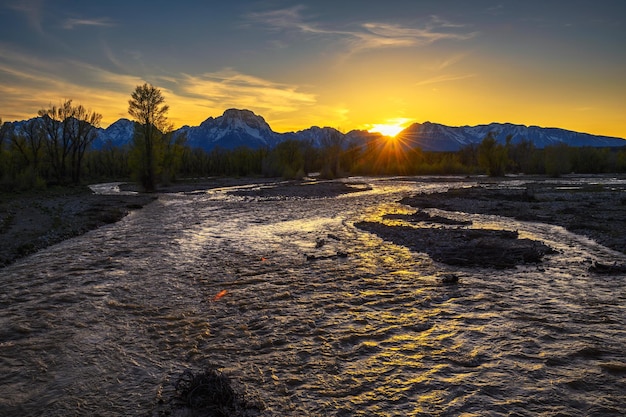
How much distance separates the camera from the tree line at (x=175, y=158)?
195 ft

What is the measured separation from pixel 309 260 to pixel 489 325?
8121 mm

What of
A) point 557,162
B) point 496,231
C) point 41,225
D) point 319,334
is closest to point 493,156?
point 557,162

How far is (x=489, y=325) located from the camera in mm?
9008

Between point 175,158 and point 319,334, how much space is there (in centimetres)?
8682

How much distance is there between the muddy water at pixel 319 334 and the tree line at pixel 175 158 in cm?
4850

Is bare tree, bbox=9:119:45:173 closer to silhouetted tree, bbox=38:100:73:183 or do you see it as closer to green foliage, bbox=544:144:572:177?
silhouetted tree, bbox=38:100:73:183

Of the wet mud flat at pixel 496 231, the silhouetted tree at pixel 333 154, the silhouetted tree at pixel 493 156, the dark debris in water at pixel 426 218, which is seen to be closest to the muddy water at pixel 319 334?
the wet mud flat at pixel 496 231

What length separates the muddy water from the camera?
20.4 feet

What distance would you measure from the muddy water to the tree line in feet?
159

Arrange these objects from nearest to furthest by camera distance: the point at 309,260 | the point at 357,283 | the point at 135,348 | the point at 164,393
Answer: the point at 164,393, the point at 135,348, the point at 357,283, the point at 309,260

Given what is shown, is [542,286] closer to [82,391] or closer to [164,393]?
[164,393]

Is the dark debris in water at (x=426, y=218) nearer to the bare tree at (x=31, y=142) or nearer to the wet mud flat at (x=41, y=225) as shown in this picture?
the wet mud flat at (x=41, y=225)

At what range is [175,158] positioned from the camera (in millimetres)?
87562

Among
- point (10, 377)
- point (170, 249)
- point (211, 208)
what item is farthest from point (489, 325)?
point (211, 208)
